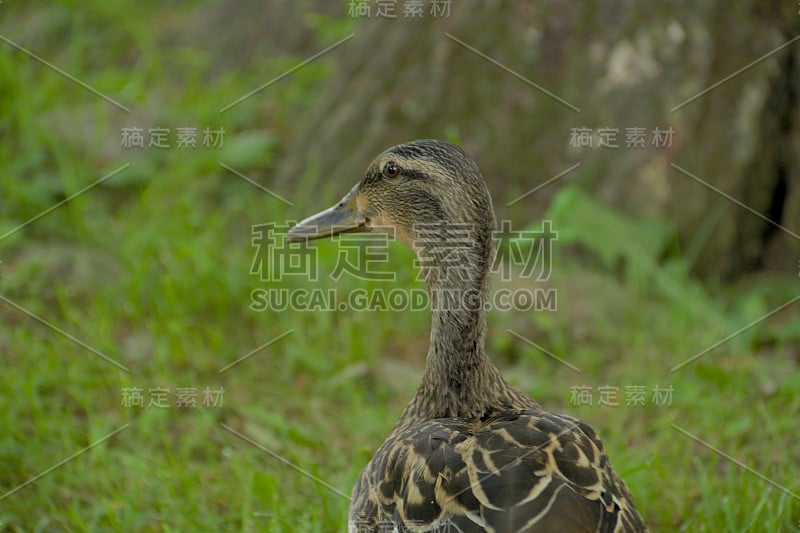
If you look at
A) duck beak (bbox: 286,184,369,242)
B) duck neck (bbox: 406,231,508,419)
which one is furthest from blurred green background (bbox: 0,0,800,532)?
duck beak (bbox: 286,184,369,242)

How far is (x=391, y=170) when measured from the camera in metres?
3.21

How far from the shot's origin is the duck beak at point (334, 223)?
11.1ft

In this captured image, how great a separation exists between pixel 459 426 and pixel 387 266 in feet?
7.47

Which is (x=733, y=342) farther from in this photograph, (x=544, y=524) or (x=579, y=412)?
(x=544, y=524)

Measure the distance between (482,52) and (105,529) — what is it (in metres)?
3.46

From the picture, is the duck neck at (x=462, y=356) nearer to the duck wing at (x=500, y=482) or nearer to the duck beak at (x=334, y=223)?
the duck wing at (x=500, y=482)

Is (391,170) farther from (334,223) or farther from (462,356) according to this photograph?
(462,356)

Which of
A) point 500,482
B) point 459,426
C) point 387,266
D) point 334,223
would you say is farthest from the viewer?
point 387,266

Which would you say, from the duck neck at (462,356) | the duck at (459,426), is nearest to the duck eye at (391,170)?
the duck at (459,426)

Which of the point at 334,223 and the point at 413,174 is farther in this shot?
the point at 334,223

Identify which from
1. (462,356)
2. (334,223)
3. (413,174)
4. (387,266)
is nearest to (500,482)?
(462,356)

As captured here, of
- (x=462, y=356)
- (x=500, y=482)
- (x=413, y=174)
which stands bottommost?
(x=500, y=482)

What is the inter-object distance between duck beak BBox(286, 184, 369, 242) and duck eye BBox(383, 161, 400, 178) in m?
0.20

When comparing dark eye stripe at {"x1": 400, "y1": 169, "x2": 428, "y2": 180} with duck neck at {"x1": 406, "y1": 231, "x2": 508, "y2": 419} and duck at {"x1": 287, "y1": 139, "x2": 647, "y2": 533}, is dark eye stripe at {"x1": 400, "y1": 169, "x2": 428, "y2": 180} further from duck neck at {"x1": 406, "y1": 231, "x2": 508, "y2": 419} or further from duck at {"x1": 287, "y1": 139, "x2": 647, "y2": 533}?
duck neck at {"x1": 406, "y1": 231, "x2": 508, "y2": 419}
